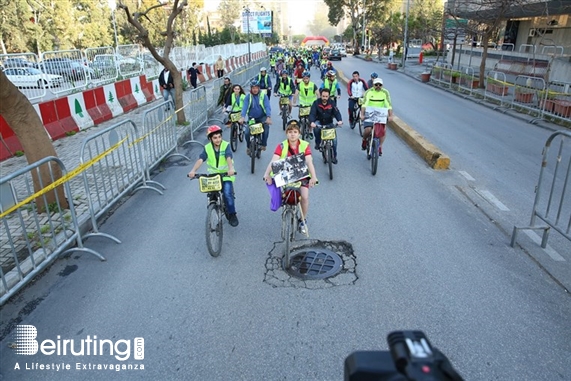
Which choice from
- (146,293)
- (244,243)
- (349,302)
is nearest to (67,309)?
(146,293)

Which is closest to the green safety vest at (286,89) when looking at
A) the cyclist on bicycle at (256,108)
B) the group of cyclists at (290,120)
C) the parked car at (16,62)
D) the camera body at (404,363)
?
the group of cyclists at (290,120)

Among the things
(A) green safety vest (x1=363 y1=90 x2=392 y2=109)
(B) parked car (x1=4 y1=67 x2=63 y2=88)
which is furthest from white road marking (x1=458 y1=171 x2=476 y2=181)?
(B) parked car (x1=4 y1=67 x2=63 y2=88)

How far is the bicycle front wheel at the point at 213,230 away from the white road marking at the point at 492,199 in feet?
14.8

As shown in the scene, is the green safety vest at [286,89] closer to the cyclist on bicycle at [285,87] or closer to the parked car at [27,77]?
the cyclist on bicycle at [285,87]

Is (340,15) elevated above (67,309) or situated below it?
above

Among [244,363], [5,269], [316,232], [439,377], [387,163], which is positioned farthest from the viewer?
[387,163]

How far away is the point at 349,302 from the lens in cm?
435

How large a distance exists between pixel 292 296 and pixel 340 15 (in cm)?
9225

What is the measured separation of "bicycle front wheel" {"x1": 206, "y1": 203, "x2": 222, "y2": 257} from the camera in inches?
202

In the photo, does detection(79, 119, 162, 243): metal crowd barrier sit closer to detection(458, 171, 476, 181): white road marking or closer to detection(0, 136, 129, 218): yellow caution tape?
detection(0, 136, 129, 218): yellow caution tape

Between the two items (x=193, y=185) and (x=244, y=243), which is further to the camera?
(x=193, y=185)

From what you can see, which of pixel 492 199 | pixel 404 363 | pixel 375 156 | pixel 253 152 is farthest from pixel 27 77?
pixel 404 363

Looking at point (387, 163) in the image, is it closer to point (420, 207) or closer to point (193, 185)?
point (420, 207)

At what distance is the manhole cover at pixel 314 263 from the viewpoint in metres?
4.91
